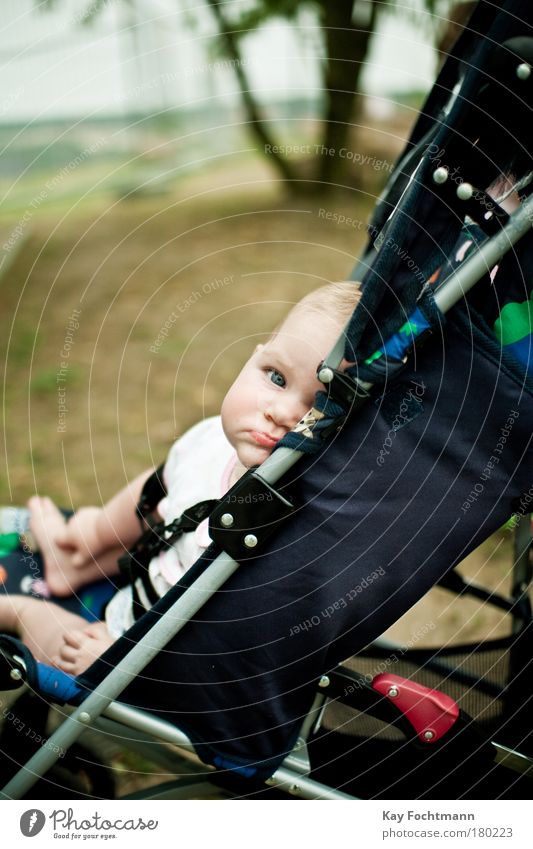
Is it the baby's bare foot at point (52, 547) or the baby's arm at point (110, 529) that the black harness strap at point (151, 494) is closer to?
the baby's arm at point (110, 529)

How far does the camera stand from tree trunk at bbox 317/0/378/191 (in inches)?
220

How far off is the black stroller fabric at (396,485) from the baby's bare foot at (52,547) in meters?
0.46

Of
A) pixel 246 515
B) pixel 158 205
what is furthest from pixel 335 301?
pixel 158 205

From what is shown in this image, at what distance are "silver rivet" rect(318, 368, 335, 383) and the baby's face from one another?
0.34 ft

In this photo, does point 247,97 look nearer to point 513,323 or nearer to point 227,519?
point 513,323

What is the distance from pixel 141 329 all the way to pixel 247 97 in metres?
2.34

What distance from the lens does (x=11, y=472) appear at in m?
3.23

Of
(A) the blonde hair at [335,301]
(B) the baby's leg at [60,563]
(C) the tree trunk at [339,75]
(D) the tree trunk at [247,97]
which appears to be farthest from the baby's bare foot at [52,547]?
(C) the tree trunk at [339,75]

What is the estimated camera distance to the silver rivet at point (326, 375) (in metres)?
1.20

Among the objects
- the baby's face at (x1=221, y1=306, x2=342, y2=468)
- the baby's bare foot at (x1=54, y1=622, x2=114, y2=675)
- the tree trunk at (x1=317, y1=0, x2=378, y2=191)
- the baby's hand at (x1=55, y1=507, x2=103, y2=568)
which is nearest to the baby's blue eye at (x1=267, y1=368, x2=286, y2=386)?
the baby's face at (x1=221, y1=306, x2=342, y2=468)

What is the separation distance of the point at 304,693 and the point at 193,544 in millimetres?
319

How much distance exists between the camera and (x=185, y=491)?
5.27ft

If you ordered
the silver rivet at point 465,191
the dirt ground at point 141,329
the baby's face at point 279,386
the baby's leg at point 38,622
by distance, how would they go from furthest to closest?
the dirt ground at point 141,329
the baby's leg at point 38,622
the baby's face at point 279,386
the silver rivet at point 465,191

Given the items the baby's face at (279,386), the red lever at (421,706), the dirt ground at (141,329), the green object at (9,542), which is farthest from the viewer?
the dirt ground at (141,329)
